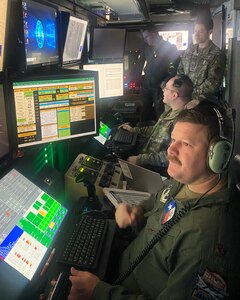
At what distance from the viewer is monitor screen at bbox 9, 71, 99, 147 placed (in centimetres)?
145

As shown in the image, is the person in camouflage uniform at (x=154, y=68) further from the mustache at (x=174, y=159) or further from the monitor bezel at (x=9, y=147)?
the mustache at (x=174, y=159)

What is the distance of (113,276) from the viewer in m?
1.29

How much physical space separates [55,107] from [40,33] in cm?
36

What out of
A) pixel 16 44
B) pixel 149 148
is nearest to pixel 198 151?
pixel 16 44

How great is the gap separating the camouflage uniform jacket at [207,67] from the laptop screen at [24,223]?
2.72 m

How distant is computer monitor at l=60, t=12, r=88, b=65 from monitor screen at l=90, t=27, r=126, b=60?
1.25ft

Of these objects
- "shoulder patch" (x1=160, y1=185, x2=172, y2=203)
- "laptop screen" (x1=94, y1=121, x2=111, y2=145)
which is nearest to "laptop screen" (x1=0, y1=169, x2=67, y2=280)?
"shoulder patch" (x1=160, y1=185, x2=172, y2=203)

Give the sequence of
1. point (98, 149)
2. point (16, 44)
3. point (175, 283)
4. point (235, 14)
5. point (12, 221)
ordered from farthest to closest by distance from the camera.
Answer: point (235, 14), point (98, 149), point (16, 44), point (12, 221), point (175, 283)

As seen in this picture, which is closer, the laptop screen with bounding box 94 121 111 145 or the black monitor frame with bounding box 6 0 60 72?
the black monitor frame with bounding box 6 0 60 72

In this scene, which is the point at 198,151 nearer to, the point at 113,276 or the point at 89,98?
the point at 113,276

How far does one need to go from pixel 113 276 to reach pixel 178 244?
44 centimetres

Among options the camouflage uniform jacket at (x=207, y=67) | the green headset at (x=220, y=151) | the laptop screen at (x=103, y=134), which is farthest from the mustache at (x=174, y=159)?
the camouflage uniform jacket at (x=207, y=67)

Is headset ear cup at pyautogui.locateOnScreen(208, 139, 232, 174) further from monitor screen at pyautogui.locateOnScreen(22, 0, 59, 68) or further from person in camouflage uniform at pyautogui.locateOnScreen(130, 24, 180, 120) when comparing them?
person in camouflage uniform at pyautogui.locateOnScreen(130, 24, 180, 120)

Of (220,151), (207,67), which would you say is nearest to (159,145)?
(220,151)
